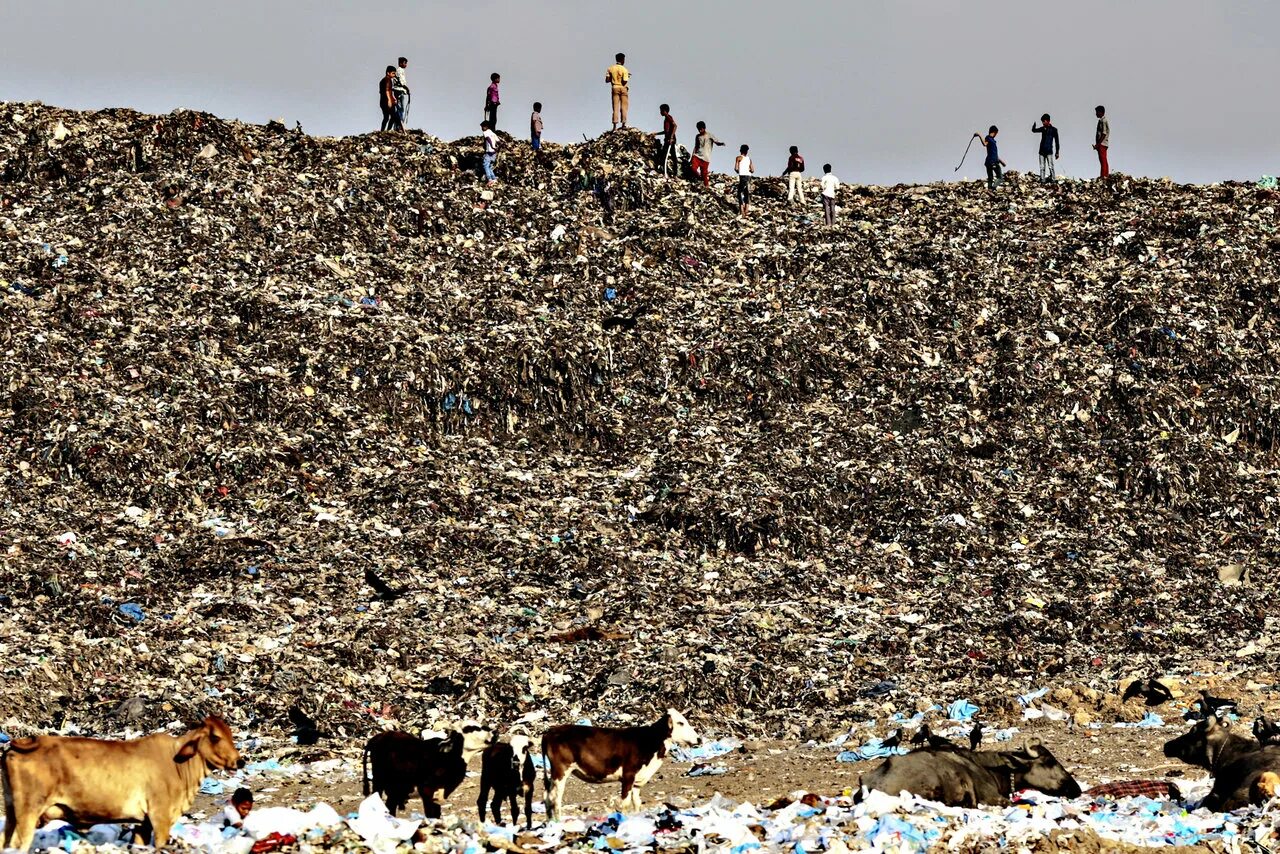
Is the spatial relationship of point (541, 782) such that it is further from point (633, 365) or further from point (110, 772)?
point (633, 365)

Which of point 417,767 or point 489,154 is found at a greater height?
point 489,154

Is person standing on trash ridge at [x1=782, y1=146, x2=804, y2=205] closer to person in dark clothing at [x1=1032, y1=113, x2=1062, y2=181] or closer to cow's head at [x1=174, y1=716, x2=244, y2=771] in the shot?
person in dark clothing at [x1=1032, y1=113, x2=1062, y2=181]

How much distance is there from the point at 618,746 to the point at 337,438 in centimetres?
1034

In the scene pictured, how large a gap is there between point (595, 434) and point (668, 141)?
7.86 m

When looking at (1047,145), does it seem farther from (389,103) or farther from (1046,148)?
(389,103)

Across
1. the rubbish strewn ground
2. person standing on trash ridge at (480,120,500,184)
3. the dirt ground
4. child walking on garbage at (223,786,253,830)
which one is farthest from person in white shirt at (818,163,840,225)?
child walking on garbage at (223,786,253,830)

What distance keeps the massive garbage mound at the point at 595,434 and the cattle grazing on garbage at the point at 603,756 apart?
151 inches

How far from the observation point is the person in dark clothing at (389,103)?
26531 mm

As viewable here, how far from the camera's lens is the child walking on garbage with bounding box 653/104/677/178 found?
26.1m

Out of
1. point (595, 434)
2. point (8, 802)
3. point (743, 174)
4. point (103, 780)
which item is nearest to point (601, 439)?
point (595, 434)

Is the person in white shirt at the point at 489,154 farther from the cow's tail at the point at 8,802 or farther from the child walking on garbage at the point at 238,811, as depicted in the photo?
the cow's tail at the point at 8,802

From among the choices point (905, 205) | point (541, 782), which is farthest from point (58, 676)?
point (905, 205)

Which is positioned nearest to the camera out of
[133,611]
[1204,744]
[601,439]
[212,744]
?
[212,744]

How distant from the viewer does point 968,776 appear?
10.3 meters
